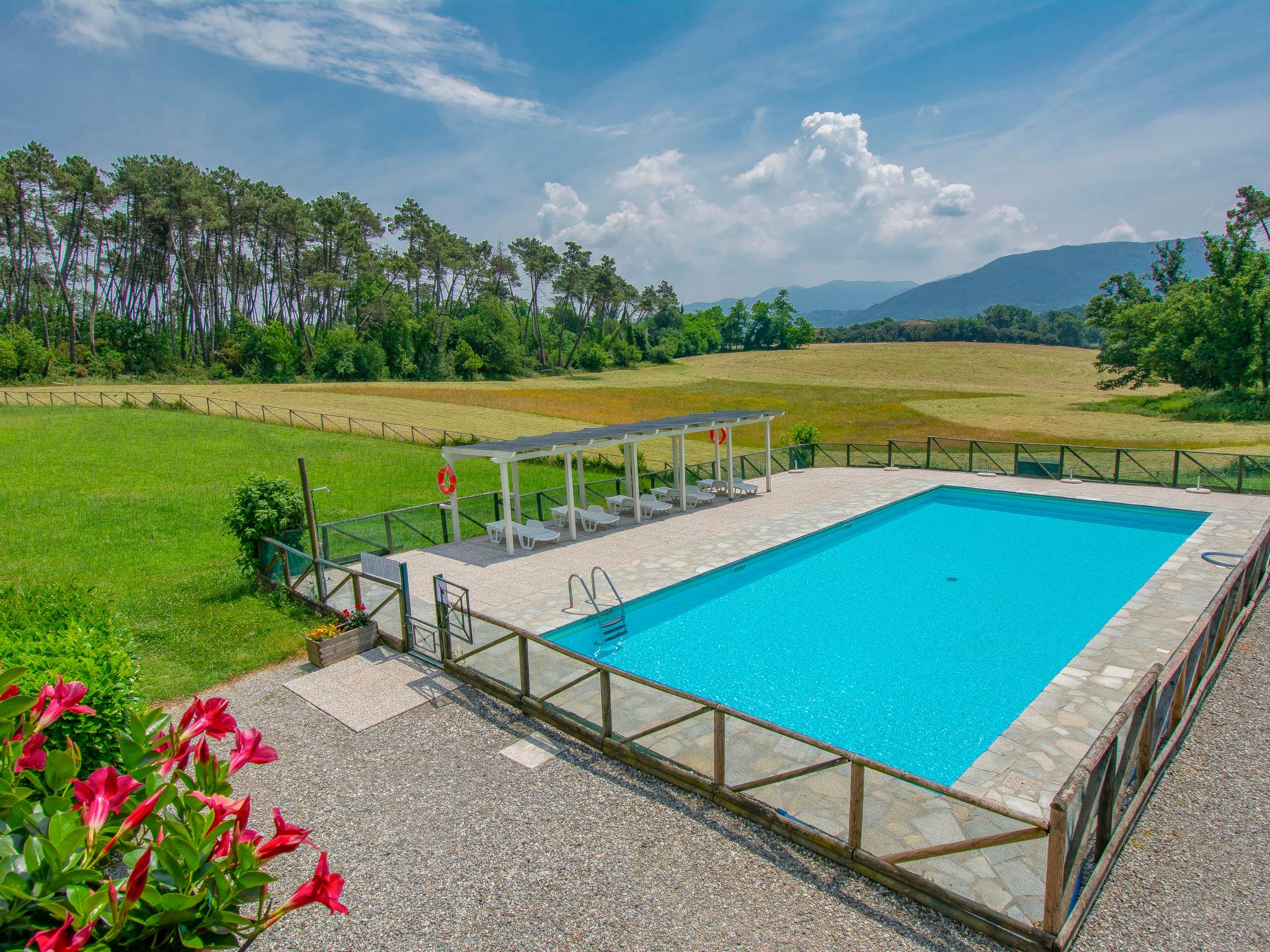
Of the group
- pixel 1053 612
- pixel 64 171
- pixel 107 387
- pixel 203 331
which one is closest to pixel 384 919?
pixel 1053 612

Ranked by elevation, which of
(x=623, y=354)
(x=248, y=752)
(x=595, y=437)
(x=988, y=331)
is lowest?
(x=595, y=437)

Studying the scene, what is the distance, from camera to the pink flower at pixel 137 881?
83.4 inches

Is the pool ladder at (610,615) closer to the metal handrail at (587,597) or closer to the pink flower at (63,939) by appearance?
the metal handrail at (587,597)

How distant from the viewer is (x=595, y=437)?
16.6 meters

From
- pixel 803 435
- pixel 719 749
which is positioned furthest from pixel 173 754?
pixel 803 435

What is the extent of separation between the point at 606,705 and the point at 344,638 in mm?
4512

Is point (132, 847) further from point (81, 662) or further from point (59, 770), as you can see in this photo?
point (81, 662)

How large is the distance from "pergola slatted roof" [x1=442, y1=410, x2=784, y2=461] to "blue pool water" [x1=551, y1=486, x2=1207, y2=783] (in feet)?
14.7

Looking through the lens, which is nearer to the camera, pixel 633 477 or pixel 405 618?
pixel 405 618

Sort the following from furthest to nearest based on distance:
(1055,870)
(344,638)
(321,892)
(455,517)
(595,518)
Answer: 1. (595,518)
2. (455,517)
3. (344,638)
4. (1055,870)
5. (321,892)

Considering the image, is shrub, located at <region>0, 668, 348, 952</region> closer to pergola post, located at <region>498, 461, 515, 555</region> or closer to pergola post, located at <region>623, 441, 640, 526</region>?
pergola post, located at <region>498, 461, 515, 555</region>

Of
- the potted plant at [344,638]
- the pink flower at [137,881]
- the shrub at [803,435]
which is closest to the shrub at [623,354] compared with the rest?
the shrub at [803,435]

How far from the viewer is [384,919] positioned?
197 inches

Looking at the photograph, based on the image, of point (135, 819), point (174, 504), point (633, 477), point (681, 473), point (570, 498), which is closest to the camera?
point (135, 819)
